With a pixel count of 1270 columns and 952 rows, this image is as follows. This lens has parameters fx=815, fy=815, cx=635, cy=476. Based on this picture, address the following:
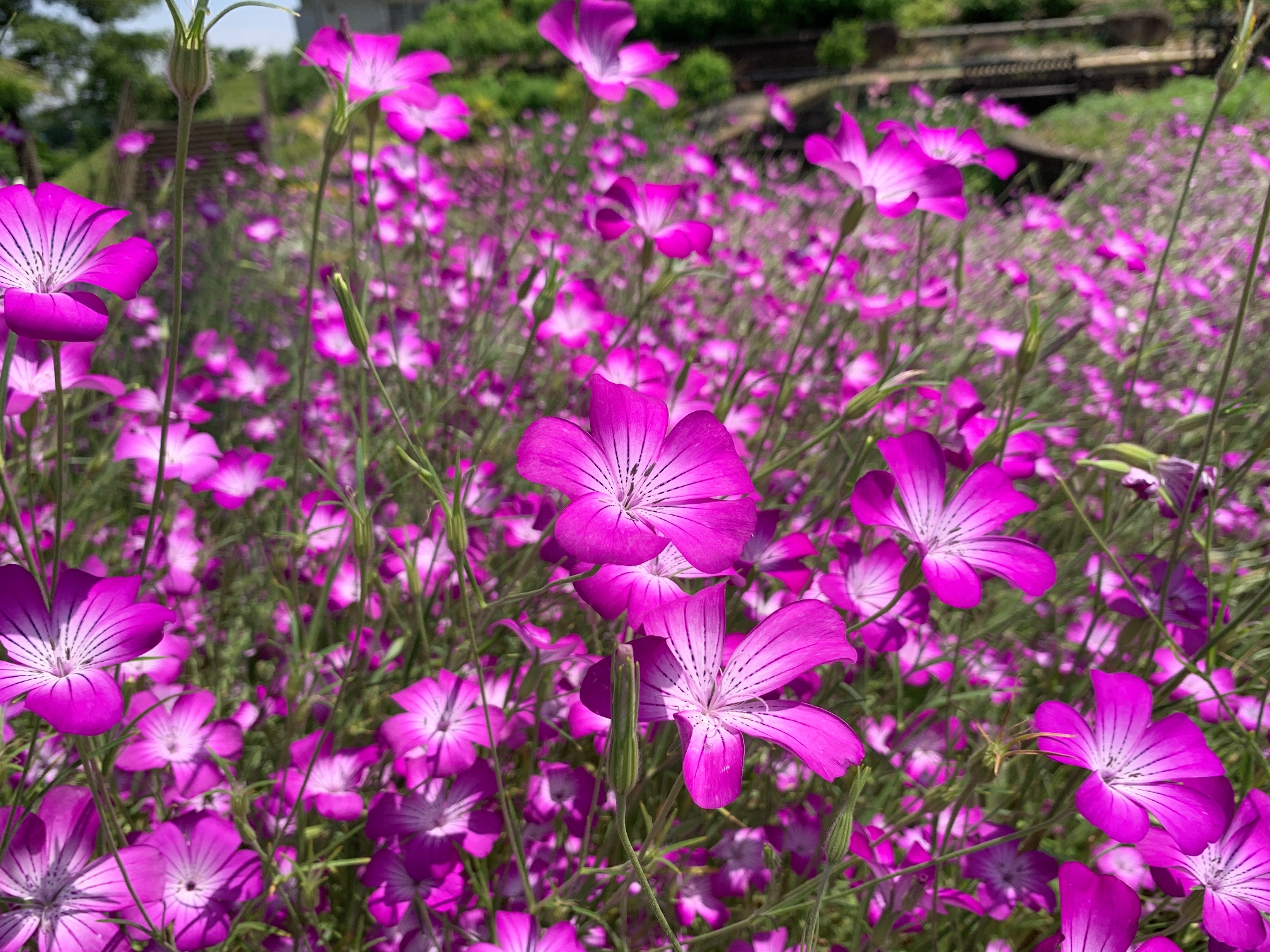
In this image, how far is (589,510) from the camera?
0.83 meters

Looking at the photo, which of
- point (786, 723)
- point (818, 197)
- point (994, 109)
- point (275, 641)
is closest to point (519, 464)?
point (786, 723)

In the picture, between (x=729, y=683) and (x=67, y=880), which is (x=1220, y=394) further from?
(x=67, y=880)

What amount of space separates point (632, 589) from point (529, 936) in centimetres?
50

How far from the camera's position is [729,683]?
2.92 ft

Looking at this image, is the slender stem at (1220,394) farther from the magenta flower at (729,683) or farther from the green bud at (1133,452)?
the magenta flower at (729,683)

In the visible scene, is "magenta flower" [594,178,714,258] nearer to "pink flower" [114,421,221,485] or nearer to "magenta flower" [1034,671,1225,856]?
"pink flower" [114,421,221,485]

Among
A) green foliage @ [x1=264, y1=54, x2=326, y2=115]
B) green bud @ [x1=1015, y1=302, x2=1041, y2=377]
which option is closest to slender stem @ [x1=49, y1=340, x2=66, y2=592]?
green bud @ [x1=1015, y1=302, x2=1041, y2=377]

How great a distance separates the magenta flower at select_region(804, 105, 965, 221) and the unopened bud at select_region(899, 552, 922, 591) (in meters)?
0.70

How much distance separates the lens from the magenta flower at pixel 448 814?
1153 millimetres

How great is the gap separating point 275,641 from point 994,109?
4.60 m

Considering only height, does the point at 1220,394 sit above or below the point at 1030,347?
below

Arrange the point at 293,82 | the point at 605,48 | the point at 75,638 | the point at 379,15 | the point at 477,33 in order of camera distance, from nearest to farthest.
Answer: the point at 75,638 → the point at 605,48 → the point at 477,33 → the point at 293,82 → the point at 379,15

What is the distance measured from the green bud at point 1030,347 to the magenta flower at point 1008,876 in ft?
2.42

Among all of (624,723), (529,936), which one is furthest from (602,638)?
(624,723)
